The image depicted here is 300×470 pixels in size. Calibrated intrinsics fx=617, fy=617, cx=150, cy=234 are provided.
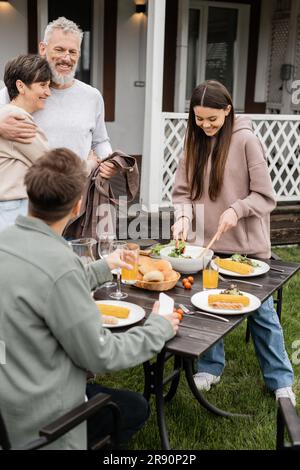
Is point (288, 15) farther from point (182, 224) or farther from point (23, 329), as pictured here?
point (23, 329)

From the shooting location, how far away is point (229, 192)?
10.9 ft

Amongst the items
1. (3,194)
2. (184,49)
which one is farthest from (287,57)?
(3,194)

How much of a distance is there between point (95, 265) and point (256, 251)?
1177 mm

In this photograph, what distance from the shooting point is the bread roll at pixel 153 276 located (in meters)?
2.80

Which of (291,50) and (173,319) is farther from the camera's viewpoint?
(291,50)

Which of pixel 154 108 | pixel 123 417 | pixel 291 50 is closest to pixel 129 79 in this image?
pixel 291 50

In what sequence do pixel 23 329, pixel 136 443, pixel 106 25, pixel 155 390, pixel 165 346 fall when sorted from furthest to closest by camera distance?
pixel 106 25
pixel 136 443
pixel 155 390
pixel 165 346
pixel 23 329

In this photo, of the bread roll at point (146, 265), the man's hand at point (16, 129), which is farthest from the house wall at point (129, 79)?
the bread roll at point (146, 265)

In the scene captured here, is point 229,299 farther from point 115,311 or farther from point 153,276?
point 115,311

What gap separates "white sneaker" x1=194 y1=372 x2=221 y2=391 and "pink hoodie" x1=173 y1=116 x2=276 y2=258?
31.7 inches

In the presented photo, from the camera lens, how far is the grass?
312cm

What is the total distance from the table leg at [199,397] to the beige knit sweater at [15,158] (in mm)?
1211

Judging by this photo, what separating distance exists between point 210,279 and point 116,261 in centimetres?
55

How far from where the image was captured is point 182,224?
3.36 metres
